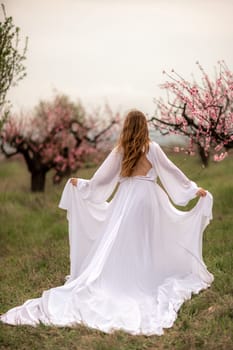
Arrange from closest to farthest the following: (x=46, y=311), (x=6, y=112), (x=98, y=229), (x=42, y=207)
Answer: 1. (x=46, y=311)
2. (x=98, y=229)
3. (x=6, y=112)
4. (x=42, y=207)

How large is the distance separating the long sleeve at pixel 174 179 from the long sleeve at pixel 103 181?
1.73 feet

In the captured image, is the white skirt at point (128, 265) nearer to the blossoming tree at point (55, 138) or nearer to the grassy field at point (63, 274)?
the grassy field at point (63, 274)

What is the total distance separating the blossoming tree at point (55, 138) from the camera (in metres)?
22.1

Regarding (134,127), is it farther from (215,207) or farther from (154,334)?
(215,207)

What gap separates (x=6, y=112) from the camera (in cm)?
1452

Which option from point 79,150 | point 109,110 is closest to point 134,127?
point 79,150

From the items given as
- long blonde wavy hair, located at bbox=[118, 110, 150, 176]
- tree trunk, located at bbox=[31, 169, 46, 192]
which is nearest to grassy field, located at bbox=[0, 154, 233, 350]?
tree trunk, located at bbox=[31, 169, 46, 192]

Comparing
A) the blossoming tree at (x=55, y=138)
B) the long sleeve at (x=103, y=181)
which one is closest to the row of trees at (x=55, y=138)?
the blossoming tree at (x=55, y=138)

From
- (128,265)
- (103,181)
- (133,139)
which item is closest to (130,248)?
(128,265)

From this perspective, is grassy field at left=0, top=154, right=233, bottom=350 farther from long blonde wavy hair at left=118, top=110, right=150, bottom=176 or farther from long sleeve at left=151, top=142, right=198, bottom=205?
long blonde wavy hair at left=118, top=110, right=150, bottom=176

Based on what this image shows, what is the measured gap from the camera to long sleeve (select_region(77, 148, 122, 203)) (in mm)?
8133

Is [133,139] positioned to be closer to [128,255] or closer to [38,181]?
[128,255]

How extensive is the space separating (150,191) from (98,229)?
1218 mm

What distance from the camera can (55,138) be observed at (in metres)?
23.2
